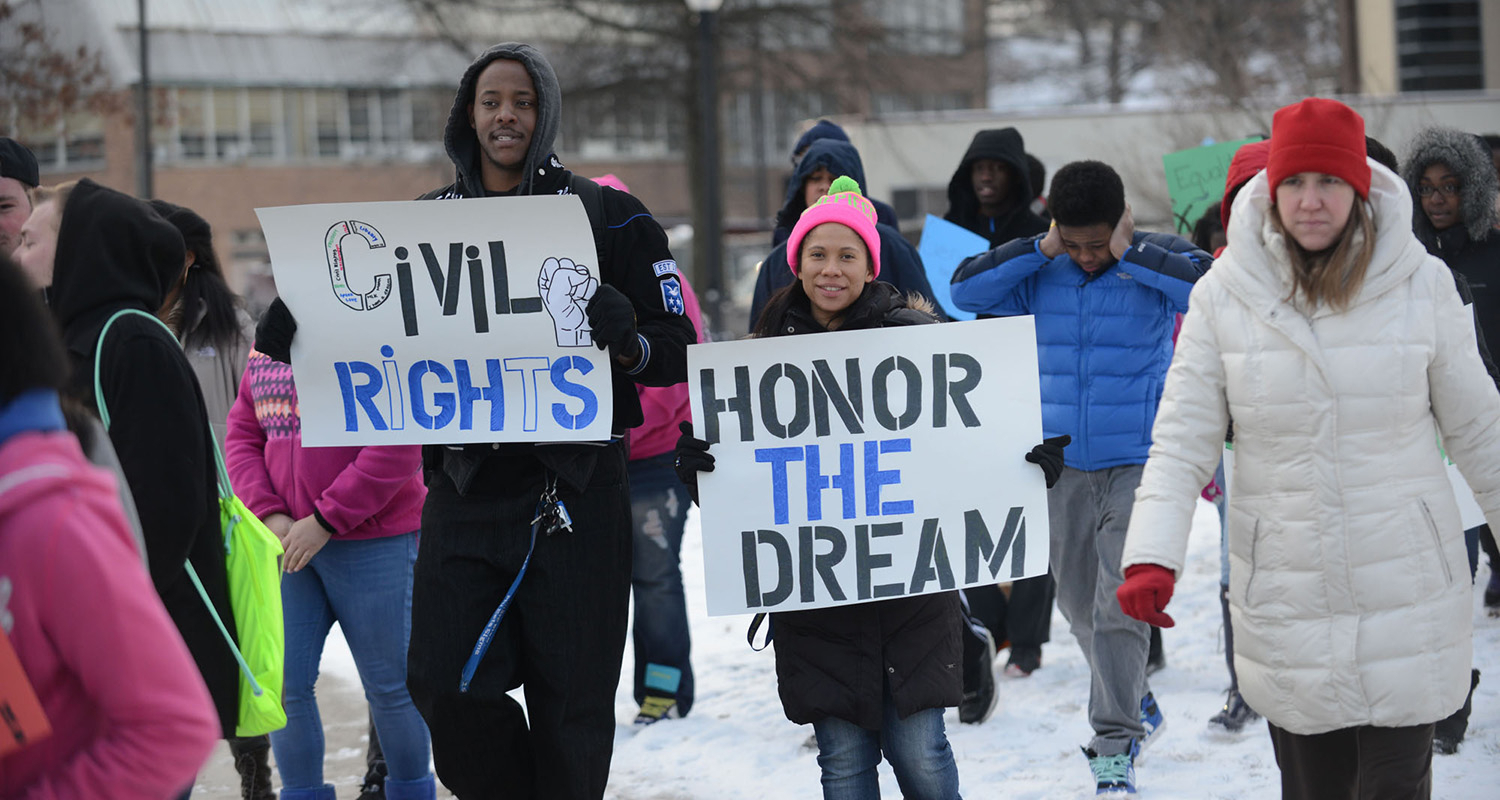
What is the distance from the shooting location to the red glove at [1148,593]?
3250mm

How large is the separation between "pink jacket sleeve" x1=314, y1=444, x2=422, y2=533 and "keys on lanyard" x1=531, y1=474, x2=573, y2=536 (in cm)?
92

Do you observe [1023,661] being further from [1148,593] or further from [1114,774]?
[1148,593]

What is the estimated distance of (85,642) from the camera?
75.6 inches

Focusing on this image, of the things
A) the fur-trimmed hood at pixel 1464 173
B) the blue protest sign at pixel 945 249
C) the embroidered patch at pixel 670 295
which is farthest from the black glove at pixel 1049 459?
the blue protest sign at pixel 945 249

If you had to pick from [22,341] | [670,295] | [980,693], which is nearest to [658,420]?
[980,693]

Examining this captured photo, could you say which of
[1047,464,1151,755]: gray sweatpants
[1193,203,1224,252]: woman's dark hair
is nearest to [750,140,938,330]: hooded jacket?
[1047,464,1151,755]: gray sweatpants

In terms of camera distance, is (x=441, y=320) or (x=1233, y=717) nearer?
(x=441, y=320)

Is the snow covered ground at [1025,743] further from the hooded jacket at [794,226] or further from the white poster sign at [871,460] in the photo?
the hooded jacket at [794,226]

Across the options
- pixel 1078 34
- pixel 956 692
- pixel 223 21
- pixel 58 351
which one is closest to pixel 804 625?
pixel 956 692

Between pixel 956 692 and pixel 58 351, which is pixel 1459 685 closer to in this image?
pixel 956 692

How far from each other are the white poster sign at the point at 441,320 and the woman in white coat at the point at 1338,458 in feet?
4.92

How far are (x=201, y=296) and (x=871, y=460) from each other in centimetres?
232

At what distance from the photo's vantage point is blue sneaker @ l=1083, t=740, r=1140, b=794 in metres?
4.91

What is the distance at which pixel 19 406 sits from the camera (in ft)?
6.49
